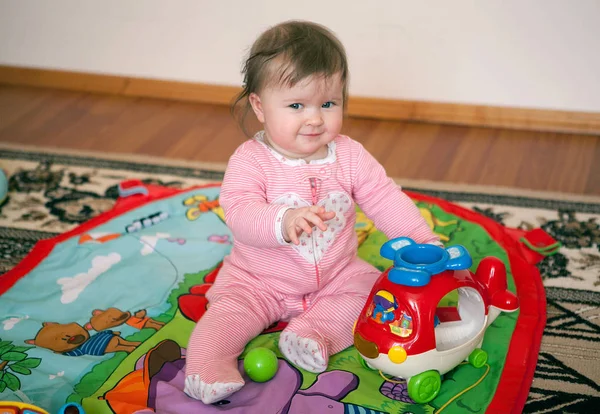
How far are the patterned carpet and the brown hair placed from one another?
0.60 meters

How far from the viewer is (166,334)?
1.27 meters

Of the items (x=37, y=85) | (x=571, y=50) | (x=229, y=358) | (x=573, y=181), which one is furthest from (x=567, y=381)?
(x=37, y=85)

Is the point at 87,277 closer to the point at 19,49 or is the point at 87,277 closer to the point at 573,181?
the point at 573,181

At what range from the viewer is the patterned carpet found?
119cm

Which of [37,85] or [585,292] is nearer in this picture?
[585,292]

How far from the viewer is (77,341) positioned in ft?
4.16

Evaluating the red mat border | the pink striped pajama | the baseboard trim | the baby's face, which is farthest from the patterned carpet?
the baby's face

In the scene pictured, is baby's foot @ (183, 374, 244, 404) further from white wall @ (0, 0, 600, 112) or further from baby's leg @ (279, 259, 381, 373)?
white wall @ (0, 0, 600, 112)

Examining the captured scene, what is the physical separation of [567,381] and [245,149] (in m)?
0.67

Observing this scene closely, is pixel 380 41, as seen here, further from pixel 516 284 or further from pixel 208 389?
pixel 208 389

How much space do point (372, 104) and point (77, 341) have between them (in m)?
1.30

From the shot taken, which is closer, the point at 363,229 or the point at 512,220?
the point at 363,229

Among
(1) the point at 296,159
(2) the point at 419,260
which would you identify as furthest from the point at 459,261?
(1) the point at 296,159

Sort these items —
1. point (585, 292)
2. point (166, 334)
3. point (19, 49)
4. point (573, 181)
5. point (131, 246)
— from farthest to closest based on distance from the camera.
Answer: point (19, 49), point (573, 181), point (131, 246), point (585, 292), point (166, 334)
